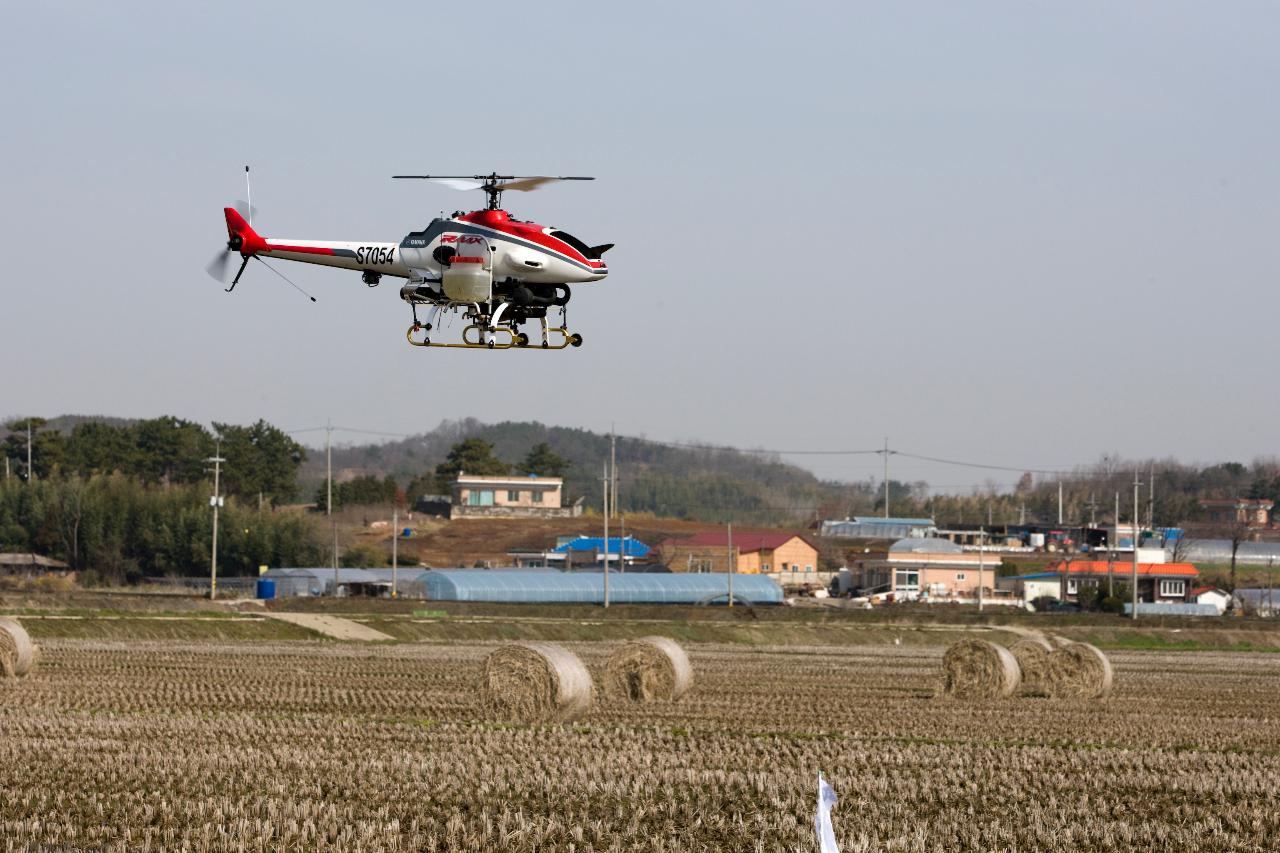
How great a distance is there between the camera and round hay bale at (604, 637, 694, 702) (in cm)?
3419

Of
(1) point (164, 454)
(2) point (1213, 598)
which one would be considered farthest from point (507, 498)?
(2) point (1213, 598)

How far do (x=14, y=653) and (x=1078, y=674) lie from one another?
76.3 feet

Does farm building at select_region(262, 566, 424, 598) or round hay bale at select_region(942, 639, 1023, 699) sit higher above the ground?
round hay bale at select_region(942, 639, 1023, 699)

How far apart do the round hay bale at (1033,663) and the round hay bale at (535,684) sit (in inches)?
509

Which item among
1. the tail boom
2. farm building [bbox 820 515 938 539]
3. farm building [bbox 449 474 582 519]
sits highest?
the tail boom

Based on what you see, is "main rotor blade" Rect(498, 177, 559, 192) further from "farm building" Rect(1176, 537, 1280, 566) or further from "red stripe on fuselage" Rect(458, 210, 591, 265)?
"farm building" Rect(1176, 537, 1280, 566)

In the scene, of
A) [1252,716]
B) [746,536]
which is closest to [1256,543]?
[746,536]

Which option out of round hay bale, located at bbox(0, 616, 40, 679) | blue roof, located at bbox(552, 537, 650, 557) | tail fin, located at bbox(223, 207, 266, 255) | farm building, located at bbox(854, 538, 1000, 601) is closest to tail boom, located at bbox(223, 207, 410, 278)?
tail fin, located at bbox(223, 207, 266, 255)

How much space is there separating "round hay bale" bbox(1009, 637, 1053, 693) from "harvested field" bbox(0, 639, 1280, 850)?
1.04m

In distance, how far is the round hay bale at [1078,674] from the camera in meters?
37.8

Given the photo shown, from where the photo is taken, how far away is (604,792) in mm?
19844

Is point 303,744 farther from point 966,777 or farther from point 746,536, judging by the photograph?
point 746,536

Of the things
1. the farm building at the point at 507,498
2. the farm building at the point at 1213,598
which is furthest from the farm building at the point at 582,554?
the farm building at the point at 1213,598

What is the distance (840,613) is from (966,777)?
57174mm
